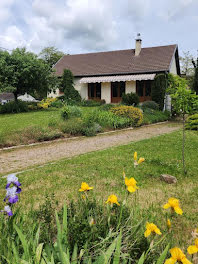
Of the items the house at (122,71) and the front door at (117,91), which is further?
the front door at (117,91)

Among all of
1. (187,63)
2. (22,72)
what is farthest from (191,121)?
(187,63)

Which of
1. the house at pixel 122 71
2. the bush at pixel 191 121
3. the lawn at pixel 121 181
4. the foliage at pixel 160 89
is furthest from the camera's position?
the house at pixel 122 71

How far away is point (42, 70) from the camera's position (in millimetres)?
21547

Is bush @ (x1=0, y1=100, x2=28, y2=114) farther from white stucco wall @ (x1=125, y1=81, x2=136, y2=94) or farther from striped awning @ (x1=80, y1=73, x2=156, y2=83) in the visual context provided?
white stucco wall @ (x1=125, y1=81, x2=136, y2=94)

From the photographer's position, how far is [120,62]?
28188mm

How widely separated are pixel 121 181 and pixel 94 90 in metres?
24.4

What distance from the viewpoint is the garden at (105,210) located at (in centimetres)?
182

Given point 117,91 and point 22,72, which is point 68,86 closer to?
point 117,91

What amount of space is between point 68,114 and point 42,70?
10.7m

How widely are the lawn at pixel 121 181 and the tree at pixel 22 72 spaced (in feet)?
49.2

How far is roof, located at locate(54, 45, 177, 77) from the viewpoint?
25.3m

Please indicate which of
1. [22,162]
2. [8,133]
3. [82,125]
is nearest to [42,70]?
[82,125]

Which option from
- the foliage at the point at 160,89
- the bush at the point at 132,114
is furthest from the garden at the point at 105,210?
the foliage at the point at 160,89

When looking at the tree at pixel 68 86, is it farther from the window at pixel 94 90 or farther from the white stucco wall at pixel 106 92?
the white stucco wall at pixel 106 92
